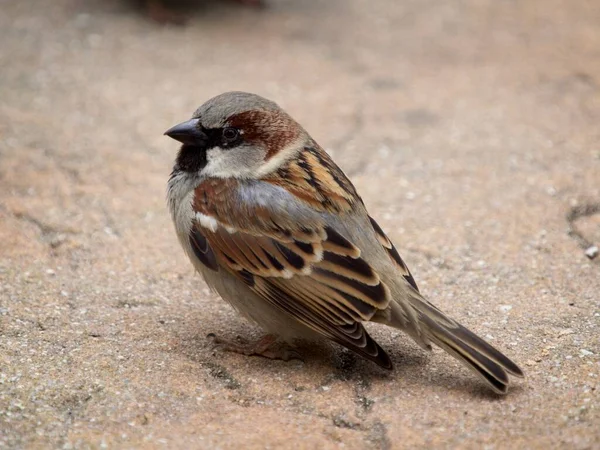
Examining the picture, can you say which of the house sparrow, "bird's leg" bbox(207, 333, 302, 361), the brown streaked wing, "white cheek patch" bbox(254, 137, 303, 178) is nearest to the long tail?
the house sparrow

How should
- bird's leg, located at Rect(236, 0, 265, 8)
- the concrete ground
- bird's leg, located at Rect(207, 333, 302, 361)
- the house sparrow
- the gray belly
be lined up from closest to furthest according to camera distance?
the concrete ground < the house sparrow < the gray belly < bird's leg, located at Rect(207, 333, 302, 361) < bird's leg, located at Rect(236, 0, 265, 8)

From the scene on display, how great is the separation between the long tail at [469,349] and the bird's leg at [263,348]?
762mm

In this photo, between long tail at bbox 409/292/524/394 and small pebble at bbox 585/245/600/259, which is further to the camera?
small pebble at bbox 585/245/600/259

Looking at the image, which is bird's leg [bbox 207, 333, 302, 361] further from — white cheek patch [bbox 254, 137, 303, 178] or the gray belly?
white cheek patch [bbox 254, 137, 303, 178]

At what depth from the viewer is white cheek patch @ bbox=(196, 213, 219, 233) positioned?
13.5ft

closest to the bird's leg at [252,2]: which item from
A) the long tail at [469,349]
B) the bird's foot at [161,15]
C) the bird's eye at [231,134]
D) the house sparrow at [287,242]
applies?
the bird's foot at [161,15]

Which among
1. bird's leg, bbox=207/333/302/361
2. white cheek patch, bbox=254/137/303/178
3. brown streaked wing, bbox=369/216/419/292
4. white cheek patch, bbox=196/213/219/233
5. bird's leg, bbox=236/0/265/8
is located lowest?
bird's leg, bbox=207/333/302/361

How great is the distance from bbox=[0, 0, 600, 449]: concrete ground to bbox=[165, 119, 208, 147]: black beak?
982 millimetres

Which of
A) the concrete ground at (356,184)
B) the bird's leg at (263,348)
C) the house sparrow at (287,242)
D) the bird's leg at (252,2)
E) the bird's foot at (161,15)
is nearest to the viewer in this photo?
the concrete ground at (356,184)

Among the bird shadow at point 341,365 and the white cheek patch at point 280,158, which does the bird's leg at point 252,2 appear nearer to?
the white cheek patch at point 280,158

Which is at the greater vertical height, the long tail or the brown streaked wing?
the brown streaked wing

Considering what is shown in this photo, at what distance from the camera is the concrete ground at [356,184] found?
11.8 feet

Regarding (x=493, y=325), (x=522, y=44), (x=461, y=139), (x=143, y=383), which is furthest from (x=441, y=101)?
(x=143, y=383)

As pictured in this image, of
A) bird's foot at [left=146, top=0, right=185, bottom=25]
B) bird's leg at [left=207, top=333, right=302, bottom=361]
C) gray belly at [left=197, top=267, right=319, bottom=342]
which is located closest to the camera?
gray belly at [left=197, top=267, right=319, bottom=342]
